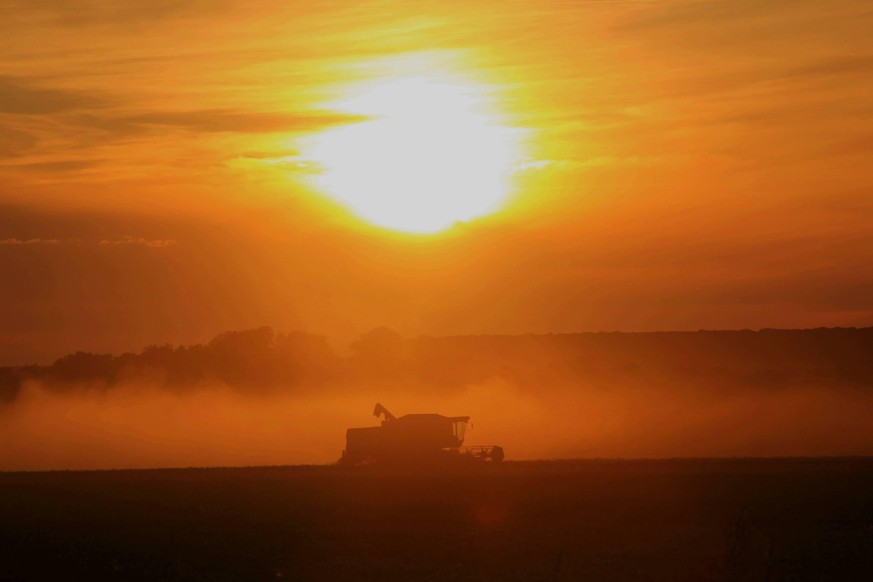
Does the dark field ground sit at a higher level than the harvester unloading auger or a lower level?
lower

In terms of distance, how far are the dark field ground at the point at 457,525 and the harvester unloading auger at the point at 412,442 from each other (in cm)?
935

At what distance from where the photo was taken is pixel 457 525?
33094 mm

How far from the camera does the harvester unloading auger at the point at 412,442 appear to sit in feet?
178

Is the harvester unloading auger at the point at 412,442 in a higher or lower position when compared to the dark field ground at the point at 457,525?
higher

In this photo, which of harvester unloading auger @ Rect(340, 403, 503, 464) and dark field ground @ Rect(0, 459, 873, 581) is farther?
harvester unloading auger @ Rect(340, 403, 503, 464)

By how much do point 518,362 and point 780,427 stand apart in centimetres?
8577

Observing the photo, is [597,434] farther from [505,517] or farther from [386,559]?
[386,559]

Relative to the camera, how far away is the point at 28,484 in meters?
42.4

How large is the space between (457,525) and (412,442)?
21.4m

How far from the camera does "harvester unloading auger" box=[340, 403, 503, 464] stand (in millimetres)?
54175

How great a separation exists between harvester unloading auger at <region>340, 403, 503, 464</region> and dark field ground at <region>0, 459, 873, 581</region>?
30.7 ft

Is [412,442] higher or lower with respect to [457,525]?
higher

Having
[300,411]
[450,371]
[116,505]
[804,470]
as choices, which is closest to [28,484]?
[116,505]

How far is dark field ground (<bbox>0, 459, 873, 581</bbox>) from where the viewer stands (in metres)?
27.8
